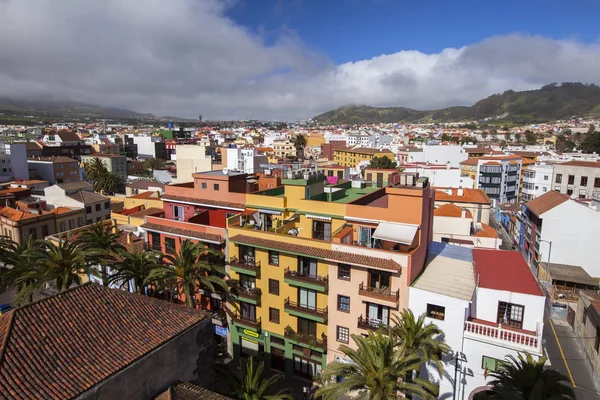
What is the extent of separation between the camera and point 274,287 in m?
30.7

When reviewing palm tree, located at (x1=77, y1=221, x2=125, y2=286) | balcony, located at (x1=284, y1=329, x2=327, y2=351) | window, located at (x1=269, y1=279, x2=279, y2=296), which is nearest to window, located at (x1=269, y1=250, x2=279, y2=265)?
window, located at (x1=269, y1=279, x2=279, y2=296)

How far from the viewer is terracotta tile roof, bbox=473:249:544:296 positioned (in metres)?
24.8

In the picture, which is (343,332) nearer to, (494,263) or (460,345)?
(460,345)

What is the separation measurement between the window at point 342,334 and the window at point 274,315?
5.36m

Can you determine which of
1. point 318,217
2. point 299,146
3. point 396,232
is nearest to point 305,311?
point 318,217

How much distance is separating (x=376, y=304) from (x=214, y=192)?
754 inches

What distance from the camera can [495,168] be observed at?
291 feet

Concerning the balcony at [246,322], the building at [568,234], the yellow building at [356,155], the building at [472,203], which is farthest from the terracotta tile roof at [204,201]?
the yellow building at [356,155]

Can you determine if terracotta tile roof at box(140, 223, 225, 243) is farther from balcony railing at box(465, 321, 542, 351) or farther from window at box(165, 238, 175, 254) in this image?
balcony railing at box(465, 321, 542, 351)

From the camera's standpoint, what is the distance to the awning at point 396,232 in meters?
25.5

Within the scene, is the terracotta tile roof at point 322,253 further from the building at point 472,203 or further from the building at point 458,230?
the building at point 472,203

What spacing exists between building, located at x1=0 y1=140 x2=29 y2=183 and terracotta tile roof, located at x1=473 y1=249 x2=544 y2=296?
102044 millimetres

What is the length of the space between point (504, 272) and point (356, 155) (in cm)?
11565

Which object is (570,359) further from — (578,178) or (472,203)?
(578,178)
